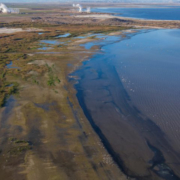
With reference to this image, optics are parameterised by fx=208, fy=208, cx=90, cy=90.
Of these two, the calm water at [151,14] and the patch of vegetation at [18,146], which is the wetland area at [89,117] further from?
the calm water at [151,14]

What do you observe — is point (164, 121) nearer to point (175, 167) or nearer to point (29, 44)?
point (175, 167)

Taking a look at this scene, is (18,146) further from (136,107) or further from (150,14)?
(150,14)

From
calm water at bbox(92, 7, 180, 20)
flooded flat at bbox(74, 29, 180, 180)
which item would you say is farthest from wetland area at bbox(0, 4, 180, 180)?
calm water at bbox(92, 7, 180, 20)

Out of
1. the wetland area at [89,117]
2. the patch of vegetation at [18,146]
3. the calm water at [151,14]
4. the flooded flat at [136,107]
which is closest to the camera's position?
the wetland area at [89,117]

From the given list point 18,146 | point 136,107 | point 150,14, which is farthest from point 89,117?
point 150,14

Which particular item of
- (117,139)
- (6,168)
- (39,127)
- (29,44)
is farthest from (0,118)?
(29,44)

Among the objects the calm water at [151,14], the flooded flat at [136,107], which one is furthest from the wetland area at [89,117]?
the calm water at [151,14]

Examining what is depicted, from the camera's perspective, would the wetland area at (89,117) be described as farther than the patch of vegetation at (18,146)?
No
